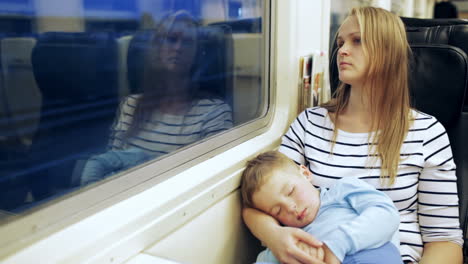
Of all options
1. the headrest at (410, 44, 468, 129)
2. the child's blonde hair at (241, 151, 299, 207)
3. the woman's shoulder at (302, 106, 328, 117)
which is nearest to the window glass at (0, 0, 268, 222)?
the child's blonde hair at (241, 151, 299, 207)

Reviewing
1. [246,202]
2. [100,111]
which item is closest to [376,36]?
[246,202]

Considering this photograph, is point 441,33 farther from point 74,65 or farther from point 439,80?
point 74,65

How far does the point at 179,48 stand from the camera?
5.01 ft

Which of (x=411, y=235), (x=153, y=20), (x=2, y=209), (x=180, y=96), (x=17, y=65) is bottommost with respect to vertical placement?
(x=411, y=235)

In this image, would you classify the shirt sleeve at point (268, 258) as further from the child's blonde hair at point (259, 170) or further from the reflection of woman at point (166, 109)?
the reflection of woman at point (166, 109)

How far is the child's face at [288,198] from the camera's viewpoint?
1.24 metres

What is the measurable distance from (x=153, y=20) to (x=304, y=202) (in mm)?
709

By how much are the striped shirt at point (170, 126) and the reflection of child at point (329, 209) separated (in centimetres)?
24

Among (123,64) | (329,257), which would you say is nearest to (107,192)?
(123,64)

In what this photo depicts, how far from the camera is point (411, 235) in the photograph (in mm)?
1367

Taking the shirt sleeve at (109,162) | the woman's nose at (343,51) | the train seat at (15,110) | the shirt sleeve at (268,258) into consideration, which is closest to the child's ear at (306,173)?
the shirt sleeve at (268,258)

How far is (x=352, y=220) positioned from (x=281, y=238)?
20 cm

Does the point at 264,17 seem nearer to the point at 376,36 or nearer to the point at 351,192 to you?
the point at 376,36

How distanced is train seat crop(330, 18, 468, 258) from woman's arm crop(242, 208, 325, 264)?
2.02ft
